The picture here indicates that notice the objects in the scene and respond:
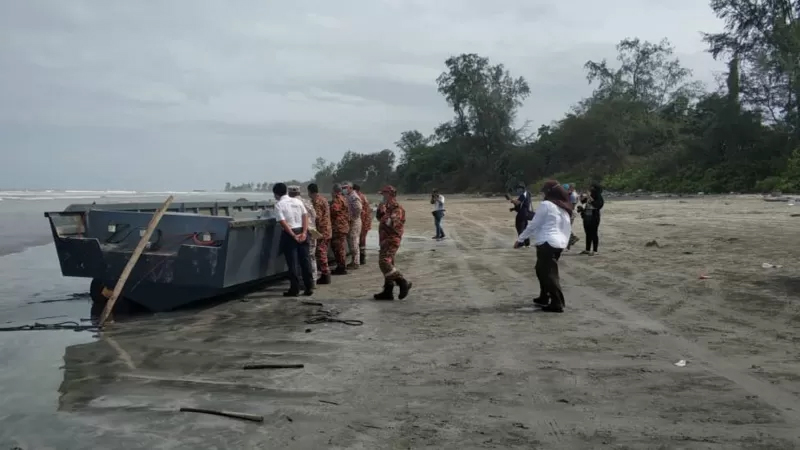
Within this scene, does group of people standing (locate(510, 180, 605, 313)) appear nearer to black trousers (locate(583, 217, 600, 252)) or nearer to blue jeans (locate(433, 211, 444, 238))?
black trousers (locate(583, 217, 600, 252))

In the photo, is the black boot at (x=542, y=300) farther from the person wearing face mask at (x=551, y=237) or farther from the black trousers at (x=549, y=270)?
the black trousers at (x=549, y=270)

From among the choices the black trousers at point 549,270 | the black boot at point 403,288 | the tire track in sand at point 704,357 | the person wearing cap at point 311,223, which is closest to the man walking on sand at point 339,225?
the person wearing cap at point 311,223

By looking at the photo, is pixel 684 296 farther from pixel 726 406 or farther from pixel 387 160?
pixel 387 160

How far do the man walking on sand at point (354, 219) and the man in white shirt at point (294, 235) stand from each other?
2604 millimetres

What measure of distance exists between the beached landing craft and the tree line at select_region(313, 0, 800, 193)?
41.7 ft

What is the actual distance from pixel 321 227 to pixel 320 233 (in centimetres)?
31

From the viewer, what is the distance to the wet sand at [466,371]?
13.7ft

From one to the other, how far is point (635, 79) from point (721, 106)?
24.5m

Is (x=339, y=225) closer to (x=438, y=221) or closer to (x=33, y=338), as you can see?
(x=33, y=338)

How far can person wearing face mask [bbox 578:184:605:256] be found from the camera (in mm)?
13289

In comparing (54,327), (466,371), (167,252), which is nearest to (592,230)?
(167,252)

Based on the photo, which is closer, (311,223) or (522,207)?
(311,223)

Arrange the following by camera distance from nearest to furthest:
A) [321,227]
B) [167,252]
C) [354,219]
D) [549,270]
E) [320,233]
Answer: [549,270]
[167,252]
[320,233]
[321,227]
[354,219]

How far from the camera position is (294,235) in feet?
30.6
